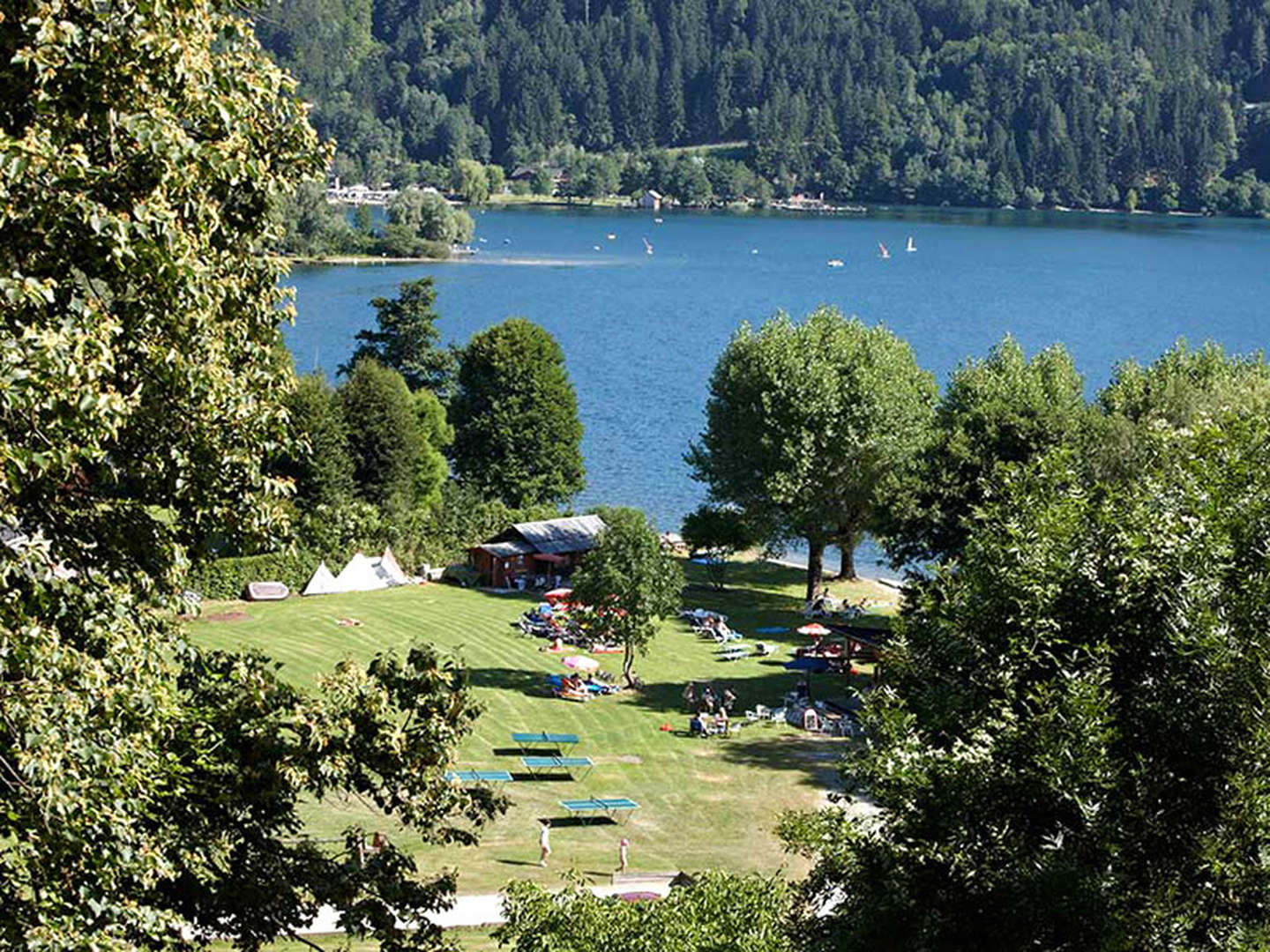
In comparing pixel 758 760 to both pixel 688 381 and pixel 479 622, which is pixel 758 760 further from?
pixel 688 381

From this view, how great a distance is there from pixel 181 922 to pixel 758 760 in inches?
962

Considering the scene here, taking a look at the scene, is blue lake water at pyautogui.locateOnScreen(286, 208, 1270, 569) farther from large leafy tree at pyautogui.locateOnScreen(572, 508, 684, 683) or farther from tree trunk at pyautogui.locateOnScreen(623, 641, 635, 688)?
large leafy tree at pyautogui.locateOnScreen(572, 508, 684, 683)

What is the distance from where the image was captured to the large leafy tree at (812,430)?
51.7 meters

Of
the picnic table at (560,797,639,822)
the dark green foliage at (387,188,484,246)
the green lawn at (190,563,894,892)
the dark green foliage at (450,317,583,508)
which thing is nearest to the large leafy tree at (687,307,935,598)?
the green lawn at (190,563,894,892)

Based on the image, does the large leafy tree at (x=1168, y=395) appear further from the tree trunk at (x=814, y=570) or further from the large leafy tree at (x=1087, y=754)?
the large leafy tree at (x=1087, y=754)

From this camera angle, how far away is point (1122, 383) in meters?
49.1

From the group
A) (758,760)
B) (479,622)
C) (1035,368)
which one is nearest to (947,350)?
(1035,368)

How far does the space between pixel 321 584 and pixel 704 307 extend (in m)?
96.3

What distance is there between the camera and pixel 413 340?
73250 millimetres

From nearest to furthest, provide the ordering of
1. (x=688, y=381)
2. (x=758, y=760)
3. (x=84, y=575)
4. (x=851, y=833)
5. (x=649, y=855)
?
(x=84, y=575) < (x=851, y=833) < (x=649, y=855) < (x=758, y=760) < (x=688, y=381)

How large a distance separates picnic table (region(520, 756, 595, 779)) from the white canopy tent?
56.4ft

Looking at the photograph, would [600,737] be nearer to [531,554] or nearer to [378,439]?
[531,554]

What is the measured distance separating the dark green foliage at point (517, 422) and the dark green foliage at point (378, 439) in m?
5.19

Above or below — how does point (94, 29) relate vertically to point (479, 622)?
above
